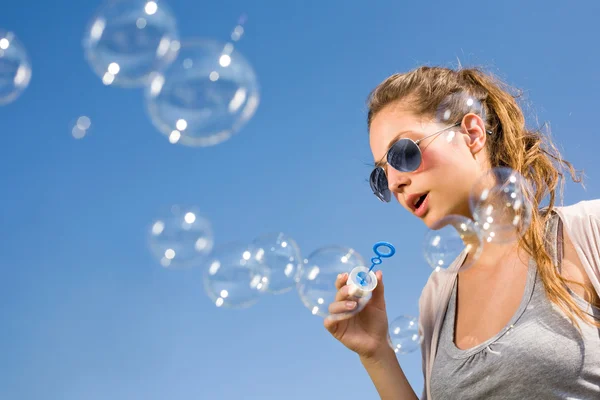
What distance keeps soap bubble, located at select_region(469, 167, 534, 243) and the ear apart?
0.55 feet

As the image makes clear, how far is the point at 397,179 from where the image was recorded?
128 inches

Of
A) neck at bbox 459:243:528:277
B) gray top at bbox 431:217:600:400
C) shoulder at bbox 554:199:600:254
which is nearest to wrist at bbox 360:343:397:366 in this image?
gray top at bbox 431:217:600:400

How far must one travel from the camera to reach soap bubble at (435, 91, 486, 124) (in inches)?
134

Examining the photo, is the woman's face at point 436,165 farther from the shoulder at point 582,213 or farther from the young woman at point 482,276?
the shoulder at point 582,213

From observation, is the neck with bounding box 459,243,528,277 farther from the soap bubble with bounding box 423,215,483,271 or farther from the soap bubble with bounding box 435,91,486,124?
the soap bubble with bounding box 435,91,486,124

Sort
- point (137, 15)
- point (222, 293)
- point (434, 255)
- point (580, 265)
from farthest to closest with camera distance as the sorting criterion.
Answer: point (222, 293) → point (137, 15) → point (434, 255) → point (580, 265)

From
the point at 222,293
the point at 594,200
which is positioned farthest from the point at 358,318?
the point at 222,293

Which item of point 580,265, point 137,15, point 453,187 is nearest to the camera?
point 580,265

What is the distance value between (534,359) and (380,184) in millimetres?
1427

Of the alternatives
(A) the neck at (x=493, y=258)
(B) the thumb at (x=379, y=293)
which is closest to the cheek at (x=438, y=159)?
(A) the neck at (x=493, y=258)

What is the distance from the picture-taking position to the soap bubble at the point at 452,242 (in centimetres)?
343

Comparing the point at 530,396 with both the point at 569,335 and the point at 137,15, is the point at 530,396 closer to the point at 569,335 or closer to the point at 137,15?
the point at 569,335

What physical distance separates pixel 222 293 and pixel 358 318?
6.12 feet

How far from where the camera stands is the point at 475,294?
3229mm
